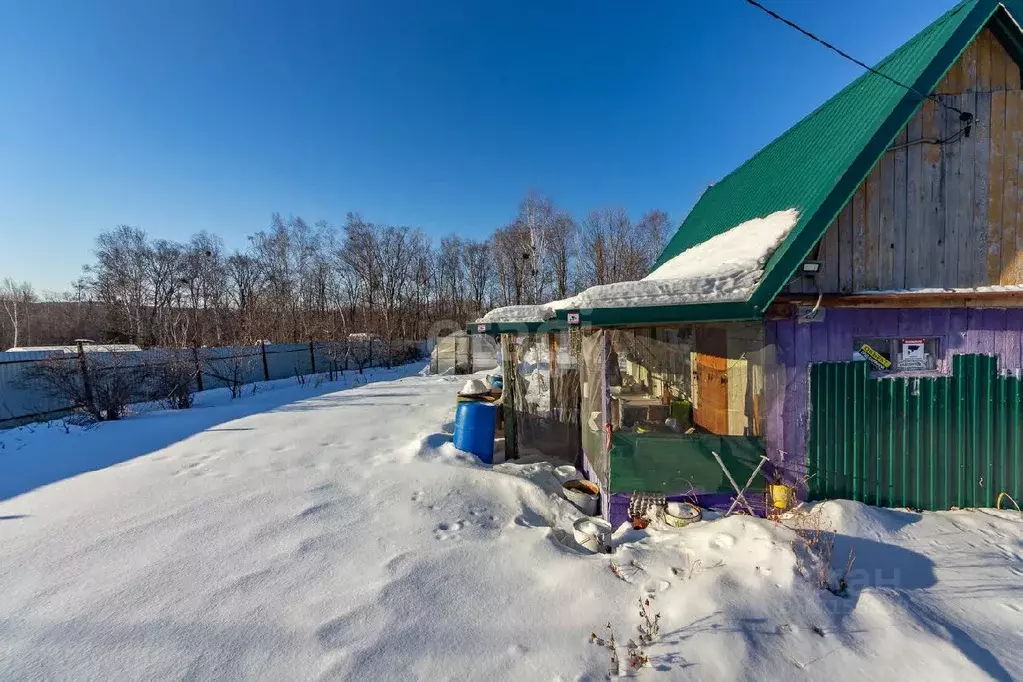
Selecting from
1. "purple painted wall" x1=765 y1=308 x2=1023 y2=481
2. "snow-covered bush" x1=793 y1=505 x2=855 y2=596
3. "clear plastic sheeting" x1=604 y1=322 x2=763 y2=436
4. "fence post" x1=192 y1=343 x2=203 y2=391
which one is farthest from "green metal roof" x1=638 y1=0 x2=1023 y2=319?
"fence post" x1=192 y1=343 x2=203 y2=391

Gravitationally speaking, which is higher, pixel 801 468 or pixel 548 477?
pixel 801 468

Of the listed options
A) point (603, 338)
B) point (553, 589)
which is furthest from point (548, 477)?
point (553, 589)

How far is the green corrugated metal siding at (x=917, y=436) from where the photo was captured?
4422mm

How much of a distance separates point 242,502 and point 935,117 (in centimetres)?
865

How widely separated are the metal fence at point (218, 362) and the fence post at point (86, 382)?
26 centimetres

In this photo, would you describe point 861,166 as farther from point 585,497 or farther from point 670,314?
point 585,497

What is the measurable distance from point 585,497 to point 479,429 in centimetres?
198

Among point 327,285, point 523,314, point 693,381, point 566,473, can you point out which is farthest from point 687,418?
point 327,285

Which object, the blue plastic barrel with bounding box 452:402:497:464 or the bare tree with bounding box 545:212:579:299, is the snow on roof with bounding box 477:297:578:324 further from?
the bare tree with bounding box 545:212:579:299

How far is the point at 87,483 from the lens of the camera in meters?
5.51

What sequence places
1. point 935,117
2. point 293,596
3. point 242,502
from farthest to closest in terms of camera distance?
point 242,502
point 935,117
point 293,596

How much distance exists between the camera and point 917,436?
4.45 meters

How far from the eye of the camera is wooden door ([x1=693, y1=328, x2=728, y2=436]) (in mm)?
5844

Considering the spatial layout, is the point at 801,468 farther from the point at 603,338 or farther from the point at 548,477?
Result: the point at 548,477
